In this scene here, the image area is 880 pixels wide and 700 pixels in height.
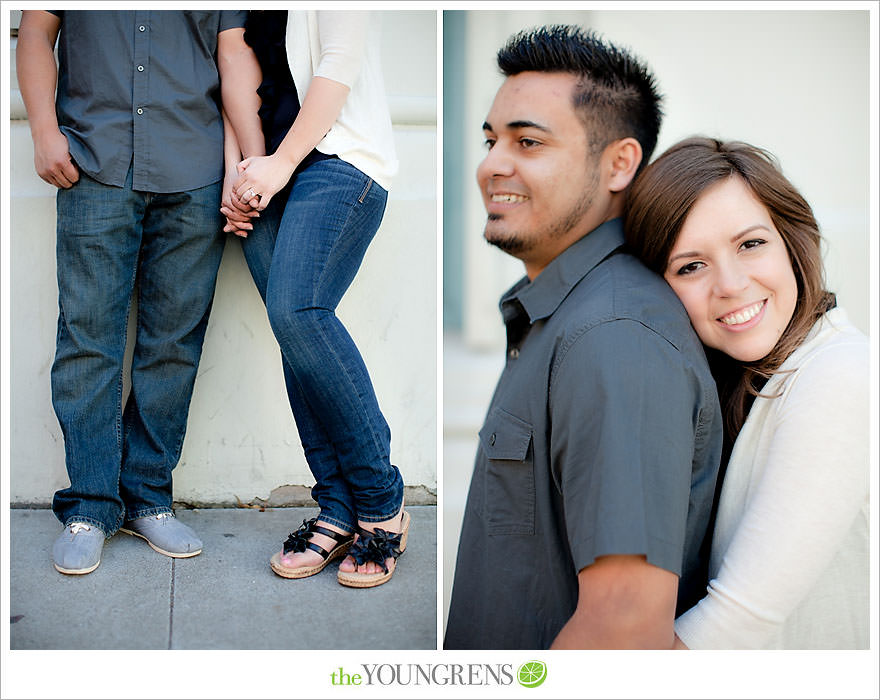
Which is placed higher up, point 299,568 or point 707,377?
point 707,377

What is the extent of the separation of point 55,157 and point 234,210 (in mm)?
507

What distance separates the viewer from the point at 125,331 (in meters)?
2.35

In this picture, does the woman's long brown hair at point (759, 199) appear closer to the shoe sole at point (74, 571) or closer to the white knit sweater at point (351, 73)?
the white knit sweater at point (351, 73)

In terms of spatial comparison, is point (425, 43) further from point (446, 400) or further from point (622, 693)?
point (622, 693)

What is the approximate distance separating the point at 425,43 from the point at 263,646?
6.38 ft

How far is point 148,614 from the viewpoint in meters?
2.11

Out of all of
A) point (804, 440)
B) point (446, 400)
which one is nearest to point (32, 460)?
point (446, 400)

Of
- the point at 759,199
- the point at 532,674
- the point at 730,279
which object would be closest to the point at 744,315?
the point at 730,279

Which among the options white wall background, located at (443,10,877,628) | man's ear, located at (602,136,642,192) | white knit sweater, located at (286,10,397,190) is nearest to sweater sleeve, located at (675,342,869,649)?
man's ear, located at (602,136,642,192)

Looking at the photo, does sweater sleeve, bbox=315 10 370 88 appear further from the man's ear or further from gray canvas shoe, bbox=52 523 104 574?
gray canvas shoe, bbox=52 523 104 574

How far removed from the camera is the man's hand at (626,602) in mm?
1358

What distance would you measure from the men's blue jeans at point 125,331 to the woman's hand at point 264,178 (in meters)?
0.19

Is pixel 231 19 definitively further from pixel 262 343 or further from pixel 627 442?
pixel 627 442

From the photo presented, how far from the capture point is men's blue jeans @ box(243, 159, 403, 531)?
208 centimetres
